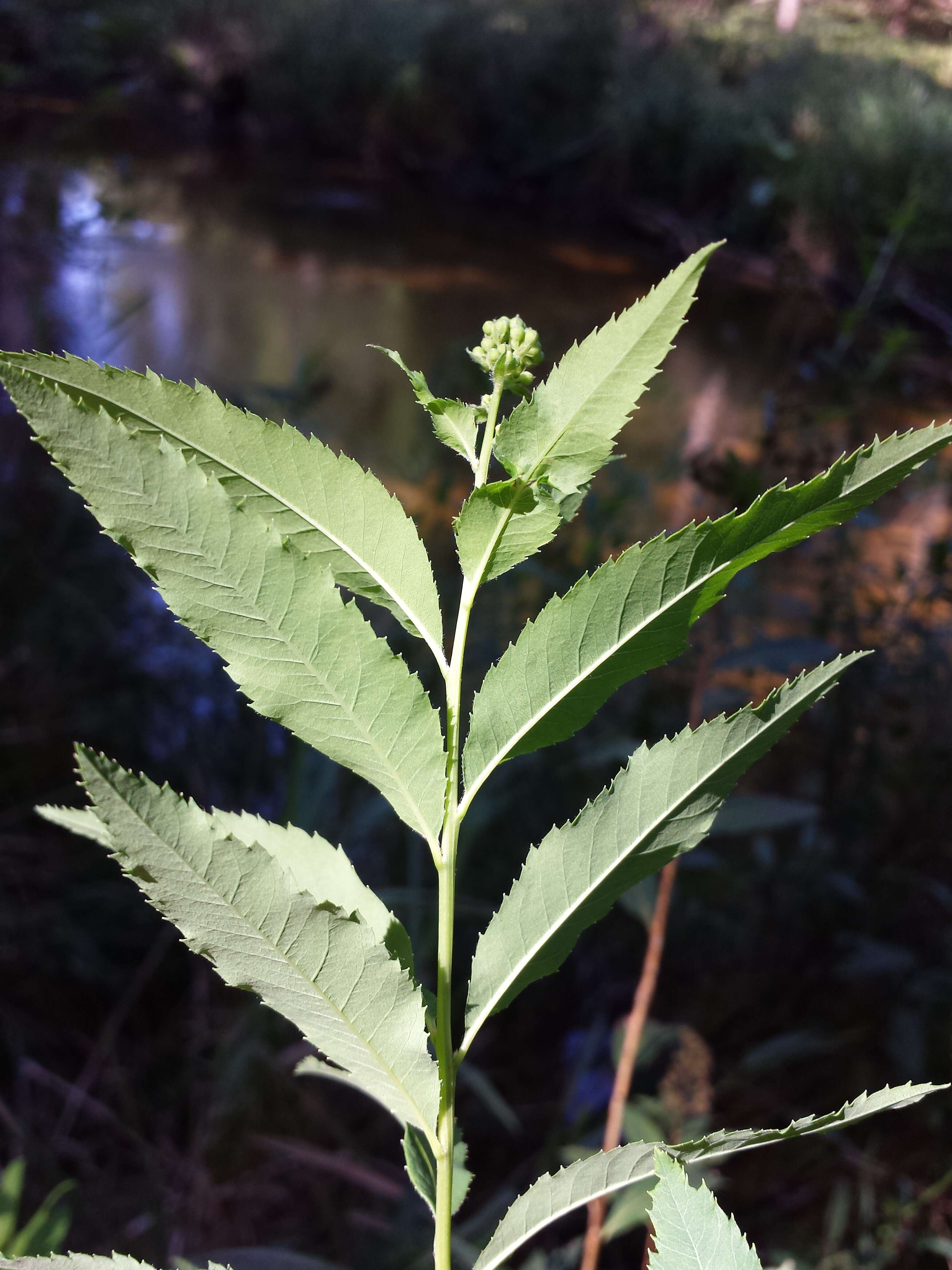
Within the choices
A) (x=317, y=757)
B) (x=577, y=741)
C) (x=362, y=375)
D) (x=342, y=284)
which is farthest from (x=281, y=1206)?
(x=342, y=284)

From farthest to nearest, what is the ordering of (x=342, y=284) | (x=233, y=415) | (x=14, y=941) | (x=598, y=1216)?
1. (x=342, y=284)
2. (x=14, y=941)
3. (x=598, y=1216)
4. (x=233, y=415)

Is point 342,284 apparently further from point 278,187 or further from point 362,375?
point 278,187

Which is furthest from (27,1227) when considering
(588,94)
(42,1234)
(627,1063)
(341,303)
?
(588,94)

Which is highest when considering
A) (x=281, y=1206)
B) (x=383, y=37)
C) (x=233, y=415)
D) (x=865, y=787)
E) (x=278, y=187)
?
(x=383, y=37)

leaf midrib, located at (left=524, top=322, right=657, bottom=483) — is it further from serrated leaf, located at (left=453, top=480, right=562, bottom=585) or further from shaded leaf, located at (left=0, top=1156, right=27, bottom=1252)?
shaded leaf, located at (left=0, top=1156, right=27, bottom=1252)

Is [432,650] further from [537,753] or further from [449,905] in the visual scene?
[537,753]

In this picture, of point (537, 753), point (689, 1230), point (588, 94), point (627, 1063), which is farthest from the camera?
point (588, 94)

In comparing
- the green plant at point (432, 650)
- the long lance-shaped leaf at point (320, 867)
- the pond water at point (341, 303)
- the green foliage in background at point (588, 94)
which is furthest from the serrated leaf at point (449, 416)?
the green foliage in background at point (588, 94)
